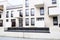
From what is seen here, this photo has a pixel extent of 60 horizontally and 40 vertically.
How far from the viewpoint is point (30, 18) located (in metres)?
8.04

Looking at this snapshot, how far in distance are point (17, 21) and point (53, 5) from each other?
2669 millimetres

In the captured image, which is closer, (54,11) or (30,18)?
(54,11)

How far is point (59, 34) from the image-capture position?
6055mm

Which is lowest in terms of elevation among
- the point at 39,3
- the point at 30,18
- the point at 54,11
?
the point at 30,18

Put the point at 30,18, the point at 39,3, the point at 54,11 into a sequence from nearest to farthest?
the point at 54,11 → the point at 39,3 → the point at 30,18

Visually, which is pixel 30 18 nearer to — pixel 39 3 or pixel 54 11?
pixel 39 3

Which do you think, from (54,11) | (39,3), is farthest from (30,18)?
(54,11)

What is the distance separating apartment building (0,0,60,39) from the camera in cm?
737

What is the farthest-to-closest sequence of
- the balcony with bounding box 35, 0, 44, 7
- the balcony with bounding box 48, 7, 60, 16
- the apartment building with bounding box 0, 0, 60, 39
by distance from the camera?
the balcony with bounding box 35, 0, 44, 7
the apartment building with bounding box 0, 0, 60, 39
the balcony with bounding box 48, 7, 60, 16

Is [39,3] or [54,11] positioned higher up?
[39,3]

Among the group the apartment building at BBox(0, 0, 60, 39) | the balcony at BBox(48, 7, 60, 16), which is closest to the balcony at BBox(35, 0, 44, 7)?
the apartment building at BBox(0, 0, 60, 39)

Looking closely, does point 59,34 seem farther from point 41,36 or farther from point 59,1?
point 59,1

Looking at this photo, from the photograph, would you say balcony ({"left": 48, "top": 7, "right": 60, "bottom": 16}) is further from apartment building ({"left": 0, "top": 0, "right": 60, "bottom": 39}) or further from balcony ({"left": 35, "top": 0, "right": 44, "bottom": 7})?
balcony ({"left": 35, "top": 0, "right": 44, "bottom": 7})

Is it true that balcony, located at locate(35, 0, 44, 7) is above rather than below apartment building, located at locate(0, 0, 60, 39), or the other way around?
above
